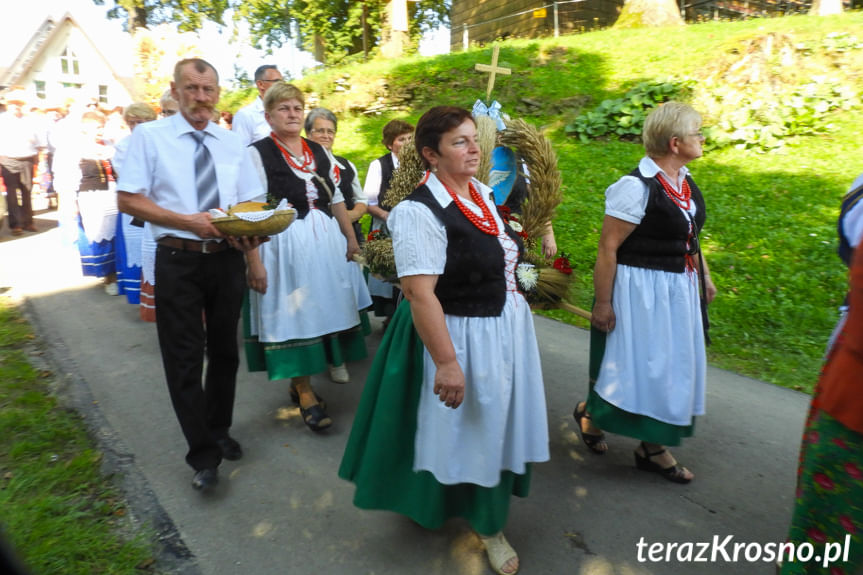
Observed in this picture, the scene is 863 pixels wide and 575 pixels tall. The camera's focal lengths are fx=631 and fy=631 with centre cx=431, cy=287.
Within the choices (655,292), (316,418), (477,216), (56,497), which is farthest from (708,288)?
(56,497)

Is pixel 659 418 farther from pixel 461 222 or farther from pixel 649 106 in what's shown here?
pixel 649 106

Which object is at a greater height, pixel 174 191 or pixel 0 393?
pixel 174 191

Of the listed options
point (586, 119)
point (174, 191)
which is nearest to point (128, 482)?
point (174, 191)

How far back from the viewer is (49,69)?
1703 inches

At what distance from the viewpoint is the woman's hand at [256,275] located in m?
3.62

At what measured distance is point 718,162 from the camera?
9.88 m

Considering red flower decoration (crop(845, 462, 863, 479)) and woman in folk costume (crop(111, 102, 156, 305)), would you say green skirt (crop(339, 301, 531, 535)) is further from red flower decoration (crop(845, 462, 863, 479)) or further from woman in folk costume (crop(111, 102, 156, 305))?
woman in folk costume (crop(111, 102, 156, 305))

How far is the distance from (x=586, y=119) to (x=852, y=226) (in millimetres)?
10528

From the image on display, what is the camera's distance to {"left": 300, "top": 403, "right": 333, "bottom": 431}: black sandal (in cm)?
411

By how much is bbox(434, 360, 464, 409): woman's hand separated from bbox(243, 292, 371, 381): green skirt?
76.0 inches

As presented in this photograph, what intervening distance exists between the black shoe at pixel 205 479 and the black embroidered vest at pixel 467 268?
5.39ft

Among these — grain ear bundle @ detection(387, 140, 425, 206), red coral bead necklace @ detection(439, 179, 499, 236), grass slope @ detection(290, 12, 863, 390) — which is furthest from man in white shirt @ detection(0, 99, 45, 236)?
red coral bead necklace @ detection(439, 179, 499, 236)

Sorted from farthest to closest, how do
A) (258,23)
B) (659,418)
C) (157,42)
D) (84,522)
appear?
(258,23)
(157,42)
(659,418)
(84,522)

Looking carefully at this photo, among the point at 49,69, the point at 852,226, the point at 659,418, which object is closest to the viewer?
the point at 852,226
